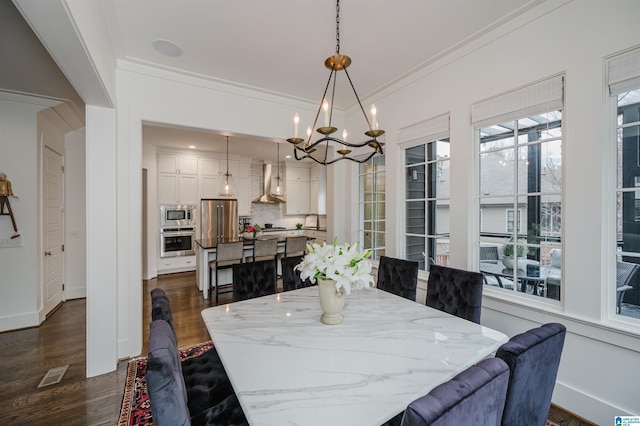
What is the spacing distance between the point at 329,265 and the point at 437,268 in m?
1.15

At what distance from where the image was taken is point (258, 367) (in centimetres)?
123

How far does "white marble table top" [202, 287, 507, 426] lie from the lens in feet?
3.20

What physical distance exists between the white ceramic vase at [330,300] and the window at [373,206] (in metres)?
2.10

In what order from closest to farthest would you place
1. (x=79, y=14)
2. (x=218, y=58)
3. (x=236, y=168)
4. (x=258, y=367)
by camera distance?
1. (x=258, y=367)
2. (x=79, y=14)
3. (x=218, y=58)
4. (x=236, y=168)

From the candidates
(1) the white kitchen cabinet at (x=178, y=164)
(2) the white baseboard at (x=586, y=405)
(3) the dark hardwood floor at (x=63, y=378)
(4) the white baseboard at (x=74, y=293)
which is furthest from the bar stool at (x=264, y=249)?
(2) the white baseboard at (x=586, y=405)

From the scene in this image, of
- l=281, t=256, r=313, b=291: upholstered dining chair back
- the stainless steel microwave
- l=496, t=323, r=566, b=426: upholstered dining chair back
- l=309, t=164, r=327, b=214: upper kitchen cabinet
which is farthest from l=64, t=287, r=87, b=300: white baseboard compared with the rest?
l=496, t=323, r=566, b=426: upholstered dining chair back

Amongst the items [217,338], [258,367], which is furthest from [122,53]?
[258,367]

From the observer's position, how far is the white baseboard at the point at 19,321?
3.29m

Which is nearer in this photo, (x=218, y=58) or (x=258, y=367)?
(x=258, y=367)

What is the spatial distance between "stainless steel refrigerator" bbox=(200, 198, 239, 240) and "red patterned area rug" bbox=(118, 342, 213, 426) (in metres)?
3.81

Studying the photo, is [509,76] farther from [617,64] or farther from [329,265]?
[329,265]

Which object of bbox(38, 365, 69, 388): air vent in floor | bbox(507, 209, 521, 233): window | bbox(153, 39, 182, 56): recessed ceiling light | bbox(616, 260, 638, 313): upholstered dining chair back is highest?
bbox(153, 39, 182, 56): recessed ceiling light

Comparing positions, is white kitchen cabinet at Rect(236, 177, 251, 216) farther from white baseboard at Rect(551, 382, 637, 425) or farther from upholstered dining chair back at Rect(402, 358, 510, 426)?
upholstered dining chair back at Rect(402, 358, 510, 426)

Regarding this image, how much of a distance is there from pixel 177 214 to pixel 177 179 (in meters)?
0.79
